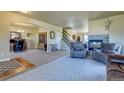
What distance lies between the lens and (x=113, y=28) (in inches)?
286

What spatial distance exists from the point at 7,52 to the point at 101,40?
18.4 ft

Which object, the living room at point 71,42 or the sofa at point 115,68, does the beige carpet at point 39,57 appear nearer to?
the living room at point 71,42

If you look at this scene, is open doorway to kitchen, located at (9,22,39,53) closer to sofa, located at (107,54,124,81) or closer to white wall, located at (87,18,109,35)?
white wall, located at (87,18,109,35)

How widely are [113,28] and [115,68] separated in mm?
4982

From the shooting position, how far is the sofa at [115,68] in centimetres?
273

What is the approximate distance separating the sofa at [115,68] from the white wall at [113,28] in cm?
412

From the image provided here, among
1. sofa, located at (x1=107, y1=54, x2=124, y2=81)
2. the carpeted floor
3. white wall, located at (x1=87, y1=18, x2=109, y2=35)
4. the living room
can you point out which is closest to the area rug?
the living room

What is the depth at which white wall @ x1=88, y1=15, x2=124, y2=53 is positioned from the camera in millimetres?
6871

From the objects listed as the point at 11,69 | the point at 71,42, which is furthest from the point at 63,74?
the point at 71,42

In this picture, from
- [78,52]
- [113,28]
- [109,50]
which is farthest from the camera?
[78,52]

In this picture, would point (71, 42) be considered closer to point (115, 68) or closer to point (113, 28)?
point (113, 28)

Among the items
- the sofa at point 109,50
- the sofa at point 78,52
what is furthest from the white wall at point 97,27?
the sofa at point 109,50
